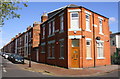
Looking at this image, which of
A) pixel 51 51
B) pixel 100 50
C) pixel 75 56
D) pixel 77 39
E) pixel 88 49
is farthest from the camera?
pixel 51 51

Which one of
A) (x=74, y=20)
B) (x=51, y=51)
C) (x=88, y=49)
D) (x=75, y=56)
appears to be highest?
(x=74, y=20)

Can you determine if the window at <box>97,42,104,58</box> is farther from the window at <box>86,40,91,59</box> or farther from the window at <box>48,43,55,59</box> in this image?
the window at <box>48,43,55,59</box>

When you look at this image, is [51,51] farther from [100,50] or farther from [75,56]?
[100,50]

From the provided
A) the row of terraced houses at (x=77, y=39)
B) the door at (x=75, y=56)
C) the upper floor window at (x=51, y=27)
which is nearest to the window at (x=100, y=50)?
the row of terraced houses at (x=77, y=39)

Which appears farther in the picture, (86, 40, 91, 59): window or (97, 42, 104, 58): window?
(97, 42, 104, 58): window

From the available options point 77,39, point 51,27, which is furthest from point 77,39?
point 51,27

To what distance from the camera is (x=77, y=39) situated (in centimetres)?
2011

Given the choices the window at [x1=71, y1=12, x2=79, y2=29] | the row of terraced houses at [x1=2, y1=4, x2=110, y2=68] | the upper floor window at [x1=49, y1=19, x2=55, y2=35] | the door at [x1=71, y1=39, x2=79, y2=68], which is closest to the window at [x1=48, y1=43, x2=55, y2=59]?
the row of terraced houses at [x1=2, y1=4, x2=110, y2=68]

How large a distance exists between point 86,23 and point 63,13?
10.6ft

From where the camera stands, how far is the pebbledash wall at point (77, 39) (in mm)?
19877

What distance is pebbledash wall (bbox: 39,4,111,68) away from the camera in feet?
65.2

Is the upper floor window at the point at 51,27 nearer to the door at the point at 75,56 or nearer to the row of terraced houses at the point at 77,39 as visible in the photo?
the row of terraced houses at the point at 77,39

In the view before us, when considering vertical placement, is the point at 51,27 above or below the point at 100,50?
above

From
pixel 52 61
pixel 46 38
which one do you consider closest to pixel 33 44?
pixel 46 38
